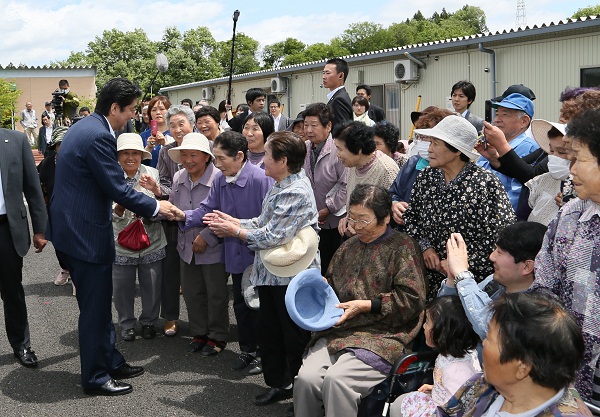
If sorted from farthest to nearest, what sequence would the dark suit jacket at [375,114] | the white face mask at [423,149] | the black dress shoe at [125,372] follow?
1. the dark suit jacket at [375,114]
2. the black dress shoe at [125,372]
3. the white face mask at [423,149]

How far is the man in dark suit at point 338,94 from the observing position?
21.4ft

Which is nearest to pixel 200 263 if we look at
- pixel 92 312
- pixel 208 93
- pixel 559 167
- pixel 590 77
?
pixel 92 312

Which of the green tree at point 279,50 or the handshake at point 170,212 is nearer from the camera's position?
the handshake at point 170,212

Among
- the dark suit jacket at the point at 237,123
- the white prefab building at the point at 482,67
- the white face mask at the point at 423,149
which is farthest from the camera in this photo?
the white prefab building at the point at 482,67

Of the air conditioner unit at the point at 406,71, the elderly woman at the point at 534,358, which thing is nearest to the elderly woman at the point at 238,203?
the elderly woman at the point at 534,358

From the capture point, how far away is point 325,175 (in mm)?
5617

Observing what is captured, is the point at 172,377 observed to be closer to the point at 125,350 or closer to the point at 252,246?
the point at 125,350

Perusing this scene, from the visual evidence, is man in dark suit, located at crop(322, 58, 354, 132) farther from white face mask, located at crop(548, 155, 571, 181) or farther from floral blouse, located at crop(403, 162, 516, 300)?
white face mask, located at crop(548, 155, 571, 181)

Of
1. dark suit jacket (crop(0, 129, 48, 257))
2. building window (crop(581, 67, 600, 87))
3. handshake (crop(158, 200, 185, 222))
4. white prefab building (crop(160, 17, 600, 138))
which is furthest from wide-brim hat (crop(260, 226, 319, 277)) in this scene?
building window (crop(581, 67, 600, 87))

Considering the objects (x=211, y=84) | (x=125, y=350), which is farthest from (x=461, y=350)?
(x=211, y=84)

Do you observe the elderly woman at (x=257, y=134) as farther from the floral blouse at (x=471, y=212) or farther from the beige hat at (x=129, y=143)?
the floral blouse at (x=471, y=212)

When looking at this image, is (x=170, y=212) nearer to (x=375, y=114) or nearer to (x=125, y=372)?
(x=125, y=372)

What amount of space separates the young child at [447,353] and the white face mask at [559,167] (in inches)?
41.6

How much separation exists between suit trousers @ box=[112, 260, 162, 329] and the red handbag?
286 millimetres
